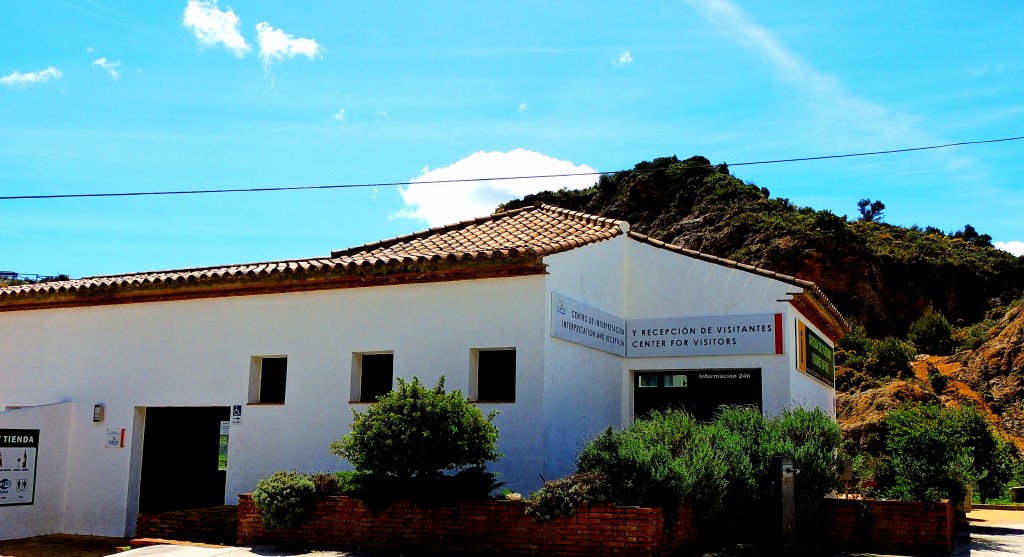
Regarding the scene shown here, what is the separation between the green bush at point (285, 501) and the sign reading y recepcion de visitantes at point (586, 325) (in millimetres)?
4018

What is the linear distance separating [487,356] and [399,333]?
1.41m

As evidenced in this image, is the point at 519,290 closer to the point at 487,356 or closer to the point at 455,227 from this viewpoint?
A: the point at 487,356

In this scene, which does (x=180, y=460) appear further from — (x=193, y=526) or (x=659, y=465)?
(x=659, y=465)

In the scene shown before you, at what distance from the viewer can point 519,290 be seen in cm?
1246

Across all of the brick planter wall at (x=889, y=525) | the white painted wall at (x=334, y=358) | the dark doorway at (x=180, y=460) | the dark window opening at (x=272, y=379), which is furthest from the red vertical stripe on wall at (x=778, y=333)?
the dark doorway at (x=180, y=460)

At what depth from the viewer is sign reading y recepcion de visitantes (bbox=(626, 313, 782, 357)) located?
1468cm

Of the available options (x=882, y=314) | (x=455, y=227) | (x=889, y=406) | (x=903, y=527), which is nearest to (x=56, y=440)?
(x=455, y=227)

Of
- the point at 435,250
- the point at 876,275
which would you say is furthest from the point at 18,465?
the point at 876,275

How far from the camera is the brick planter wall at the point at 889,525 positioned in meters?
10.8

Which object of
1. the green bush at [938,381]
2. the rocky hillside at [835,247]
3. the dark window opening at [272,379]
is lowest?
the dark window opening at [272,379]

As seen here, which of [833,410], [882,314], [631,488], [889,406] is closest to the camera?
[631,488]

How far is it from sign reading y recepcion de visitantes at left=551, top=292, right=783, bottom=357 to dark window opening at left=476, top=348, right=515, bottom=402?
5.42ft

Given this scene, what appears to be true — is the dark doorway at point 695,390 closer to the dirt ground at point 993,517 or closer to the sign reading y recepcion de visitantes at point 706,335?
the sign reading y recepcion de visitantes at point 706,335

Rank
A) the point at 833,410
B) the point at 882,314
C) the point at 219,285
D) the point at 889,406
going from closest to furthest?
the point at 219,285, the point at 833,410, the point at 889,406, the point at 882,314
